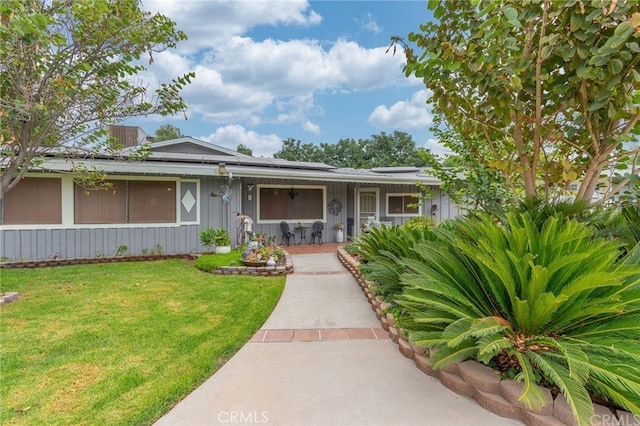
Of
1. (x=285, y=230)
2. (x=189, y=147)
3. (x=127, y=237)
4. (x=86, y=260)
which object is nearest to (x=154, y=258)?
(x=127, y=237)

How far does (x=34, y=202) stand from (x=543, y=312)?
399 inches

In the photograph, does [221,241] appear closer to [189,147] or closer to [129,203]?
[129,203]

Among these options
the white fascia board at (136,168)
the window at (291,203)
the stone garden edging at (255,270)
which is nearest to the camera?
the stone garden edging at (255,270)

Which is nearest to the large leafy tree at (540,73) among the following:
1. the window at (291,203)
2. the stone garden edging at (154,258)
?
the stone garden edging at (154,258)

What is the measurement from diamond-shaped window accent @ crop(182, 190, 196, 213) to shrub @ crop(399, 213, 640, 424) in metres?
7.82

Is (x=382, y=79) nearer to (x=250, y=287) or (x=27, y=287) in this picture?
(x=250, y=287)

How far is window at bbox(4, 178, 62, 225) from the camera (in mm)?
7684

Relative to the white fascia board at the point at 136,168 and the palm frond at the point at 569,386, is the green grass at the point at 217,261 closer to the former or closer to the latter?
the white fascia board at the point at 136,168

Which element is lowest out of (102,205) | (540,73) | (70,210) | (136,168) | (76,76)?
(70,210)

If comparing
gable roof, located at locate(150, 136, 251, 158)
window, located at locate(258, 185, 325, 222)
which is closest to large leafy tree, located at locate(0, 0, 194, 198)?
window, located at locate(258, 185, 325, 222)

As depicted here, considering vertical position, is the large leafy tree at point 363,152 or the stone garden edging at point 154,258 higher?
the large leafy tree at point 363,152

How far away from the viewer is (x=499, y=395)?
2.26m

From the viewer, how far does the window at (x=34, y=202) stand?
7684 mm

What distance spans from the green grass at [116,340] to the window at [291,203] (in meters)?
4.63
